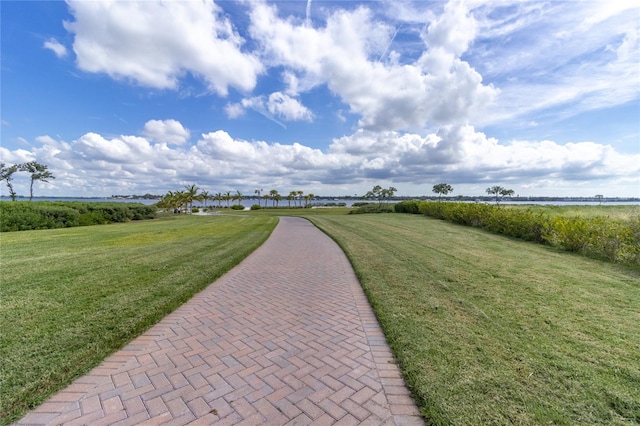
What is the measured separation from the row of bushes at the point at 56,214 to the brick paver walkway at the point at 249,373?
57.3 ft

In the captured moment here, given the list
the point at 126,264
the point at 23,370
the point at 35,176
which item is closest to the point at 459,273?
the point at 23,370

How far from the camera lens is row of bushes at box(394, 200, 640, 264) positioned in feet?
24.2

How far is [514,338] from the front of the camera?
3289 millimetres

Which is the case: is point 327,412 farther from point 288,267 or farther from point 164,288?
point 288,267

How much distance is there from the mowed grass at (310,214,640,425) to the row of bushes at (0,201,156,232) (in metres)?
19.1

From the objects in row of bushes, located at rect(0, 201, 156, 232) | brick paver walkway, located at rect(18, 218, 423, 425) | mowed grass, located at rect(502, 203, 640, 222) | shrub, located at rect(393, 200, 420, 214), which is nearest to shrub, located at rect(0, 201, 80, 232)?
row of bushes, located at rect(0, 201, 156, 232)

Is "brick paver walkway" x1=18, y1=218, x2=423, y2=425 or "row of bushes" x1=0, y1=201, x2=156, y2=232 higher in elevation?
"row of bushes" x1=0, y1=201, x2=156, y2=232

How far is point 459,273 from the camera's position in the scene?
19.9 feet

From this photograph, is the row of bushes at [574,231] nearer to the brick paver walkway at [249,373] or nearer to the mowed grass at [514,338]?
the mowed grass at [514,338]

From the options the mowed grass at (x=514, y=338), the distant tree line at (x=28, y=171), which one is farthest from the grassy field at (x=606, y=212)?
the distant tree line at (x=28, y=171)

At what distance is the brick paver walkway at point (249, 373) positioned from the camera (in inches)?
87.0

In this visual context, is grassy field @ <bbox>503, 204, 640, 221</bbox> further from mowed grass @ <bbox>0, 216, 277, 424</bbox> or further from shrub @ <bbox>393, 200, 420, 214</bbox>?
mowed grass @ <bbox>0, 216, 277, 424</bbox>

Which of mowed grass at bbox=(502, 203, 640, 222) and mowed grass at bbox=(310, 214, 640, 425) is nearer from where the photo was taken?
mowed grass at bbox=(310, 214, 640, 425)

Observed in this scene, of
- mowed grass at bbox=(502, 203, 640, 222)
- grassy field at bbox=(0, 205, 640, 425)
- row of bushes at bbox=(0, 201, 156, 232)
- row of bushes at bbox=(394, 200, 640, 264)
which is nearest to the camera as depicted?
grassy field at bbox=(0, 205, 640, 425)
